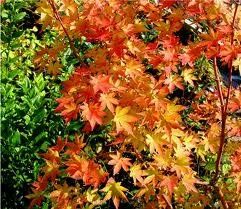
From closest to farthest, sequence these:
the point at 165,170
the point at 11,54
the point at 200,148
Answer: the point at 165,170
the point at 200,148
the point at 11,54

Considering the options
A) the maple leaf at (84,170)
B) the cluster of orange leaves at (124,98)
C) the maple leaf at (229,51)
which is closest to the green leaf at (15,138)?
the cluster of orange leaves at (124,98)

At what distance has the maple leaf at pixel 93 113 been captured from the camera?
2162 mm

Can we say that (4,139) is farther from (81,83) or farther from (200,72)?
(200,72)

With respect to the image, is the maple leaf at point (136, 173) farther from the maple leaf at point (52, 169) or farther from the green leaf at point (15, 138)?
the green leaf at point (15, 138)

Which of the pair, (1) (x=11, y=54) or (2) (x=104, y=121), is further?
(1) (x=11, y=54)

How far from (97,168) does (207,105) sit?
153 centimetres

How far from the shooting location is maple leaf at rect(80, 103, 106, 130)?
2.16 m

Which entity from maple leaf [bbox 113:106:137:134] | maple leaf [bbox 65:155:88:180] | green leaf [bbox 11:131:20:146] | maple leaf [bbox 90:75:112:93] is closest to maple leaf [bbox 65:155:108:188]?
maple leaf [bbox 65:155:88:180]

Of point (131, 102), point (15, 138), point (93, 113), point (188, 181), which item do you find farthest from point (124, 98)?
point (15, 138)

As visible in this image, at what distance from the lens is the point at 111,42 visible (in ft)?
8.11

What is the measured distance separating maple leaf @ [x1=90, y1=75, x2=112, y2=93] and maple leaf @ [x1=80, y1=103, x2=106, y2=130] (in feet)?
0.30

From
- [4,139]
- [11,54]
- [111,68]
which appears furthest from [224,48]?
[11,54]

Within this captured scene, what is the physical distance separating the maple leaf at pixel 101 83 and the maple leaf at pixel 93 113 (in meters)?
0.09

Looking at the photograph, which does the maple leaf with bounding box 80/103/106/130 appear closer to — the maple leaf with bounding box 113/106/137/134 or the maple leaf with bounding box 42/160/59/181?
the maple leaf with bounding box 113/106/137/134
